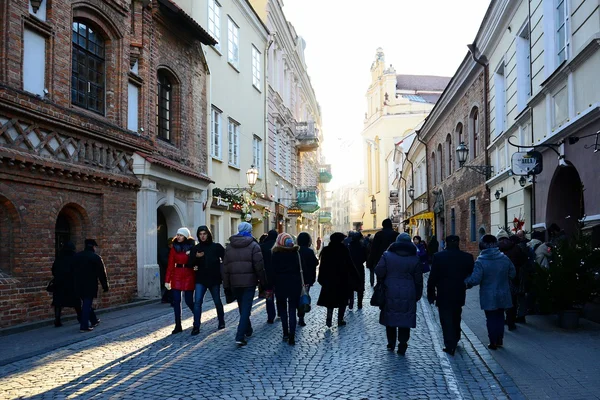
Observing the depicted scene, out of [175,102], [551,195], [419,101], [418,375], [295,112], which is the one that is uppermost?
[419,101]

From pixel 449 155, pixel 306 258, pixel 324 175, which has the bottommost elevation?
pixel 306 258

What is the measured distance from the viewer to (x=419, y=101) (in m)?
77.4

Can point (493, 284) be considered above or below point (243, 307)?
above

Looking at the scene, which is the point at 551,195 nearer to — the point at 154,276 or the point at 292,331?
the point at 292,331

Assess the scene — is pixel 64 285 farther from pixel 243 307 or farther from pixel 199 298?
pixel 243 307

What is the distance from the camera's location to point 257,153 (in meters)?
28.4

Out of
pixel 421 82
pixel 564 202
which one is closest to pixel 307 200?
pixel 564 202

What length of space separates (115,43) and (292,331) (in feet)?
30.1

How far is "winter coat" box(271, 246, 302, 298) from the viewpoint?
9.62 m

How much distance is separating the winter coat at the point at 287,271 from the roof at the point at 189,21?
32.8ft

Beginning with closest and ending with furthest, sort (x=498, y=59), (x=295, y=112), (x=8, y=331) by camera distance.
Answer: (x=8, y=331) < (x=498, y=59) < (x=295, y=112)

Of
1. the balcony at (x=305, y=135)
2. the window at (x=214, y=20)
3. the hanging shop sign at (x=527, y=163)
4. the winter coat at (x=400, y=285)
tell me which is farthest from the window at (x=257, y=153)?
the winter coat at (x=400, y=285)

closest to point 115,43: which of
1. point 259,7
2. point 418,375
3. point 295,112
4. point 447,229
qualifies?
point 418,375

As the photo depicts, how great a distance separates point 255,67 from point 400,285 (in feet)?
68.9
